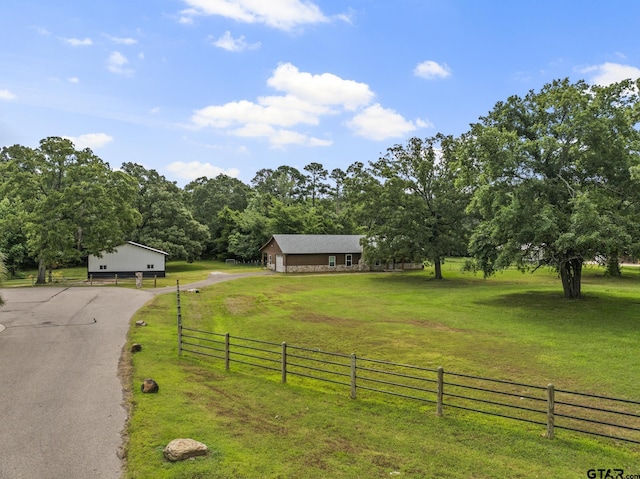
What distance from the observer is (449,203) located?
42.9 m

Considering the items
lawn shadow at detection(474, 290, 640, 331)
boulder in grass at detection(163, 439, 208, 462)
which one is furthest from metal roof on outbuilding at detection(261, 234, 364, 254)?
boulder in grass at detection(163, 439, 208, 462)

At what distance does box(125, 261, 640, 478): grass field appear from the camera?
775 centimetres

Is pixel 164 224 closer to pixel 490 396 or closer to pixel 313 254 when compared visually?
pixel 313 254

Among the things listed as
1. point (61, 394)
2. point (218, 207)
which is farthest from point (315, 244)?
point (61, 394)

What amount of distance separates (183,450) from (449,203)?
39.3 m

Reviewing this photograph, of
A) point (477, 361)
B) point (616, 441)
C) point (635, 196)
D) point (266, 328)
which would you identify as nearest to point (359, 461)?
point (616, 441)

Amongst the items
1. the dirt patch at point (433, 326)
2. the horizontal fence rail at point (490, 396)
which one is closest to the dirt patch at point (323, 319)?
the dirt patch at point (433, 326)

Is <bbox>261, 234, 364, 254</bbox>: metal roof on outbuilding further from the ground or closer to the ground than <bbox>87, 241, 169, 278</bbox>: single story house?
further from the ground

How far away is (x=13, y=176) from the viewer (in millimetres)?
39062

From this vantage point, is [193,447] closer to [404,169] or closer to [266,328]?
[266,328]

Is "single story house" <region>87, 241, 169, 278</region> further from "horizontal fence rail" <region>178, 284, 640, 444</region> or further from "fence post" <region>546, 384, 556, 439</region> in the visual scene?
"fence post" <region>546, 384, 556, 439</region>

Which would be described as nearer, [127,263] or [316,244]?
[127,263]

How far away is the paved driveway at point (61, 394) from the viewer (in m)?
7.65

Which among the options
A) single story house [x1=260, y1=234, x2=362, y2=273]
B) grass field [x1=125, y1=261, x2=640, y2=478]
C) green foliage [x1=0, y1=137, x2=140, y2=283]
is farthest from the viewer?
single story house [x1=260, y1=234, x2=362, y2=273]
